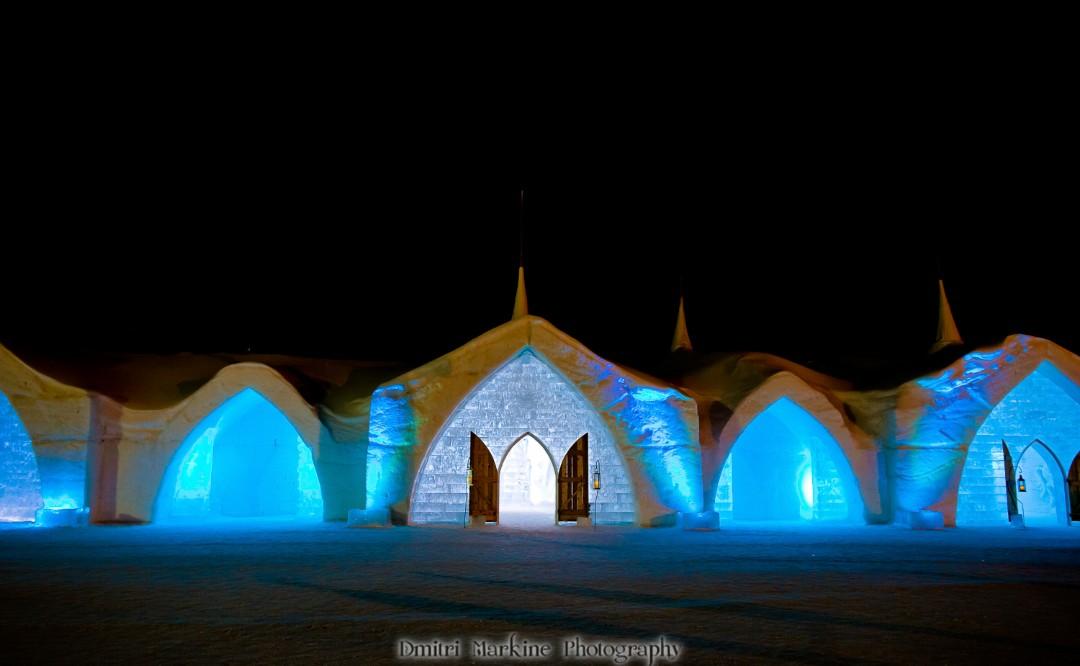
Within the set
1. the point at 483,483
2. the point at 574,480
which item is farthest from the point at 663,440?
the point at 483,483

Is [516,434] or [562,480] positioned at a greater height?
[516,434]

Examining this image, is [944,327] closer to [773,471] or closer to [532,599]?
[773,471]

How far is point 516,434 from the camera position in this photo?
52.8ft

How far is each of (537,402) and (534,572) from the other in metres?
8.39

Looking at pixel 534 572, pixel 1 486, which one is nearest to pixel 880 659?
pixel 534 572

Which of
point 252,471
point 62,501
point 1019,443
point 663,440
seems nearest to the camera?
point 62,501

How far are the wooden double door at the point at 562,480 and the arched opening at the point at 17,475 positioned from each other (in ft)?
28.1

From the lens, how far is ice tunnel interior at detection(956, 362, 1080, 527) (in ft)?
55.8

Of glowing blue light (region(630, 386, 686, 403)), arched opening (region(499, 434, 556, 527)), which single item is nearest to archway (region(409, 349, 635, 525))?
glowing blue light (region(630, 386, 686, 403))

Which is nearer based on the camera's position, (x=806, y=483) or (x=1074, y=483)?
(x=1074, y=483)

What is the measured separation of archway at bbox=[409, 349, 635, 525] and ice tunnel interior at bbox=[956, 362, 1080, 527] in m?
7.62

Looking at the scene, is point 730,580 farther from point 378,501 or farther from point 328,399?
point 328,399

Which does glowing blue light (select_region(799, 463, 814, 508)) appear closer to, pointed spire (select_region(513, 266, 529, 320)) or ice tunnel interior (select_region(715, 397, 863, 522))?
ice tunnel interior (select_region(715, 397, 863, 522))

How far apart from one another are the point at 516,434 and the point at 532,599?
32.4 ft
